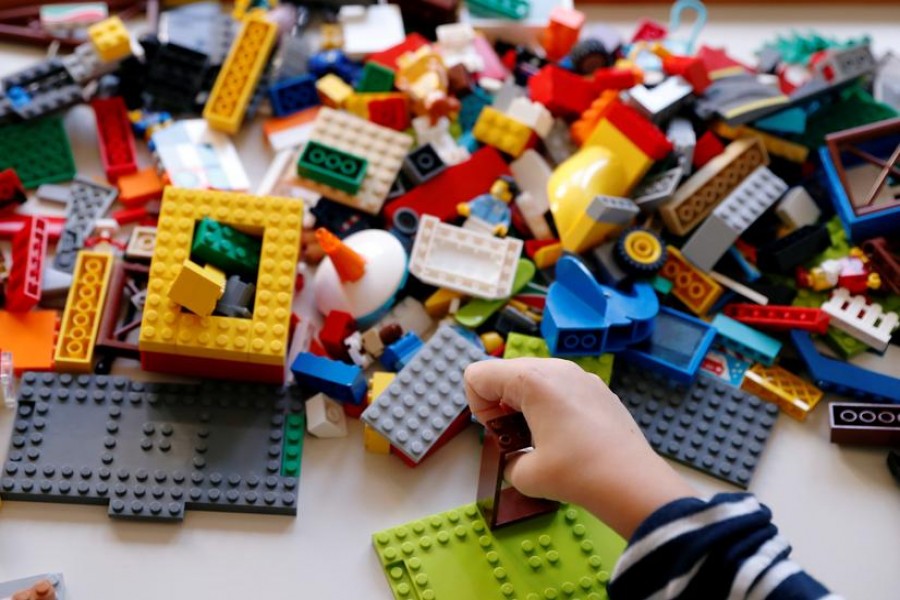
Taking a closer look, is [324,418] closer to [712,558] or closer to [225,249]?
[225,249]

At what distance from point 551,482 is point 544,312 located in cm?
35

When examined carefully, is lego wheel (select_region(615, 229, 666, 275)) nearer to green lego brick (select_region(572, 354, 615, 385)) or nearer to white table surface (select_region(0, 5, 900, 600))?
green lego brick (select_region(572, 354, 615, 385))

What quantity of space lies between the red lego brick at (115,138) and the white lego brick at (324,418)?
0.47m

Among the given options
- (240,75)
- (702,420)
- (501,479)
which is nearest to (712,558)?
(501,479)

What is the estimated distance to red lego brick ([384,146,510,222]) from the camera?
1422 millimetres

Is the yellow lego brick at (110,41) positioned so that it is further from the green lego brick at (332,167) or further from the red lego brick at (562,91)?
the red lego brick at (562,91)

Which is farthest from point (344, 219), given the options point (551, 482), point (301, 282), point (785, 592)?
point (785, 592)

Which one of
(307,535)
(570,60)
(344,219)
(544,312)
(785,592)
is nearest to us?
(785,592)

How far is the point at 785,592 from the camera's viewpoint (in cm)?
89

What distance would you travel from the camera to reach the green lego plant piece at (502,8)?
1622mm

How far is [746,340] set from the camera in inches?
53.1

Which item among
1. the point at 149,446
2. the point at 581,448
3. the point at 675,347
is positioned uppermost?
the point at 581,448

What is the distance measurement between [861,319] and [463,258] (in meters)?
0.54

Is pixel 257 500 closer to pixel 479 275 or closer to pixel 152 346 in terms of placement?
pixel 152 346
